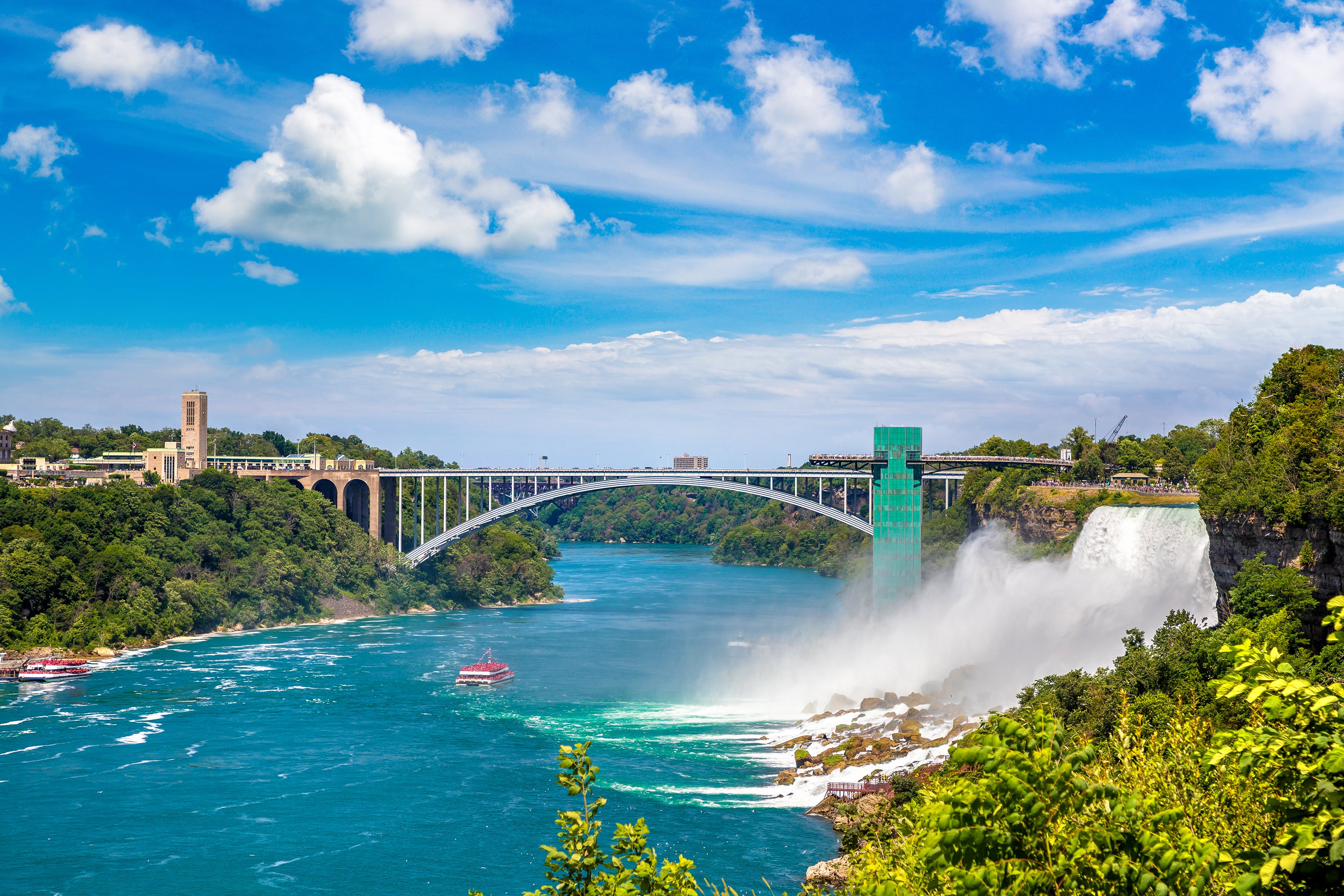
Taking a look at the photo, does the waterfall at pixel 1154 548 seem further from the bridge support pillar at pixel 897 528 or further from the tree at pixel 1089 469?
the tree at pixel 1089 469

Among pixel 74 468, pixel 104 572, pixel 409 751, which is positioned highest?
pixel 74 468

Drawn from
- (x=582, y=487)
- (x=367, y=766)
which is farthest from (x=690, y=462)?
(x=367, y=766)

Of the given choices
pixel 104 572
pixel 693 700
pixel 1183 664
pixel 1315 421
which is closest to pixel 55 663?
pixel 104 572

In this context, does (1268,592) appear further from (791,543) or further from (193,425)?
(791,543)

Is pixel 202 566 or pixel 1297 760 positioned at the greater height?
pixel 1297 760

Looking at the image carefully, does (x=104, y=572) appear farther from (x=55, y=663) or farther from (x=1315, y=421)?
(x=1315, y=421)

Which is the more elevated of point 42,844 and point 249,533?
point 249,533

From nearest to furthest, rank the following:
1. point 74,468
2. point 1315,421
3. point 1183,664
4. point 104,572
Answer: point 1183,664
point 1315,421
point 104,572
point 74,468

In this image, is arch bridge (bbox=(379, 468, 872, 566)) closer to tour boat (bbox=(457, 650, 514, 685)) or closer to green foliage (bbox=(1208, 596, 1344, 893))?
tour boat (bbox=(457, 650, 514, 685))
